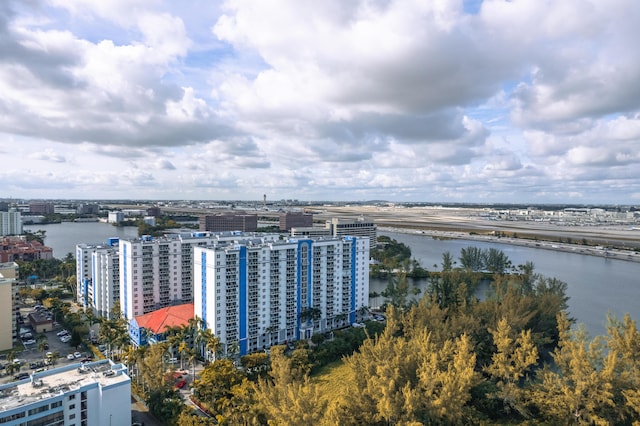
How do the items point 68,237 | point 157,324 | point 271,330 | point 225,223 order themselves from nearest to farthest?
1. point 157,324
2. point 271,330
3. point 68,237
4. point 225,223

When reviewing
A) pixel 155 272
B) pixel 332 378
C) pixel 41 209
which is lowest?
pixel 332 378

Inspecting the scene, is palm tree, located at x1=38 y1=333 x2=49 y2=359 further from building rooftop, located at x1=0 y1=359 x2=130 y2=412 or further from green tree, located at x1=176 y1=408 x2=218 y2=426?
green tree, located at x1=176 y1=408 x2=218 y2=426

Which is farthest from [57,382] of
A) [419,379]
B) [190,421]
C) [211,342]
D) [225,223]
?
[225,223]

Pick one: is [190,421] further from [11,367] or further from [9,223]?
[9,223]

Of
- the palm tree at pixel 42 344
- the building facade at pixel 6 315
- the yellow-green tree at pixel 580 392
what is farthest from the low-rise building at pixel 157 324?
the yellow-green tree at pixel 580 392

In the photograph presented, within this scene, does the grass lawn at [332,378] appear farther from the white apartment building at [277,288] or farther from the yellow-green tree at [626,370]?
the yellow-green tree at [626,370]

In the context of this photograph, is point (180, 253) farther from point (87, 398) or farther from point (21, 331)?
point (87, 398)
